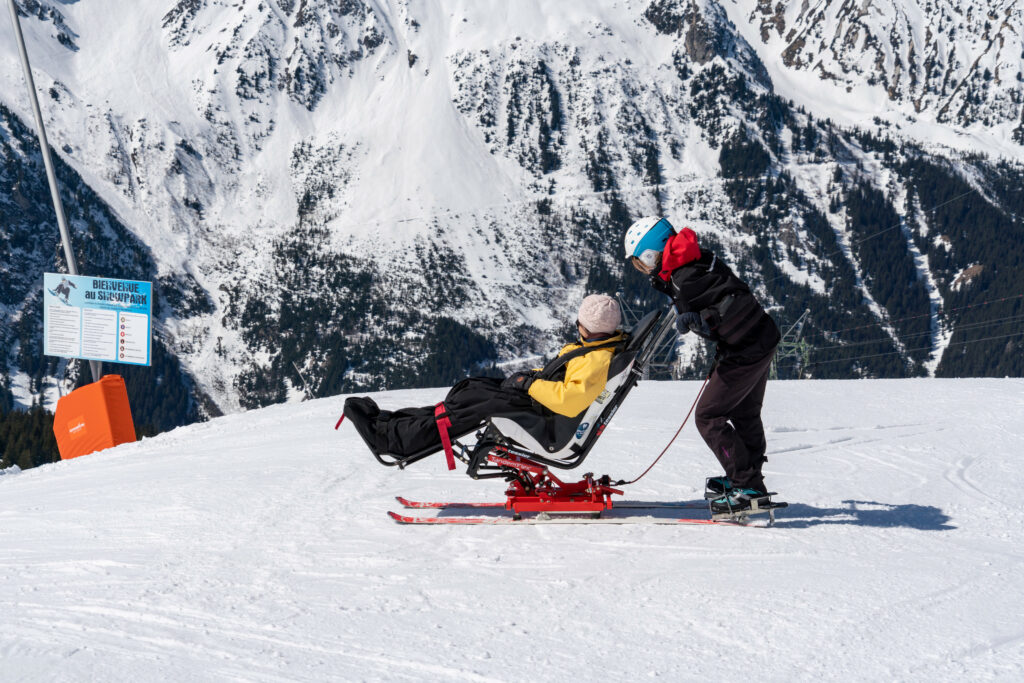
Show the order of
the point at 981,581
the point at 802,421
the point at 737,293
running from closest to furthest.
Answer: the point at 981,581 < the point at 737,293 < the point at 802,421

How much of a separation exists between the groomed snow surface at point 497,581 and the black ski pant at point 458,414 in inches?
20.7

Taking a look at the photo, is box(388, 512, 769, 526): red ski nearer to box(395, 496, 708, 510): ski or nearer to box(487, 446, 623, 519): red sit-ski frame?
box(487, 446, 623, 519): red sit-ski frame

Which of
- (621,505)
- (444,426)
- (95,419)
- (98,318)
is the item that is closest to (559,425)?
(444,426)

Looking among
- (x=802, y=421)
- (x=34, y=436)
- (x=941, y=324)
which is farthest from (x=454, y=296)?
(x=802, y=421)

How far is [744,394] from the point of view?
5.41 meters

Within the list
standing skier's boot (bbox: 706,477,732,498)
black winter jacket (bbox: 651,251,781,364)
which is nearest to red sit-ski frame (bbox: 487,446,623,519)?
standing skier's boot (bbox: 706,477,732,498)

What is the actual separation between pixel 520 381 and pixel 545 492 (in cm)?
79

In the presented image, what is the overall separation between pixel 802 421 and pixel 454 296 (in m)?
183

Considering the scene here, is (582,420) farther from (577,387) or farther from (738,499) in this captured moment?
(738,499)

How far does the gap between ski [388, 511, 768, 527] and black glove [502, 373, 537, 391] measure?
0.83m

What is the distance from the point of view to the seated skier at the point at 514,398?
536 cm

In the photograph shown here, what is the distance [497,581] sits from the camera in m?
4.46

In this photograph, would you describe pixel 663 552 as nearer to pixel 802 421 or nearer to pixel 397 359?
pixel 802 421

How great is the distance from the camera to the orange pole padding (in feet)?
36.4
